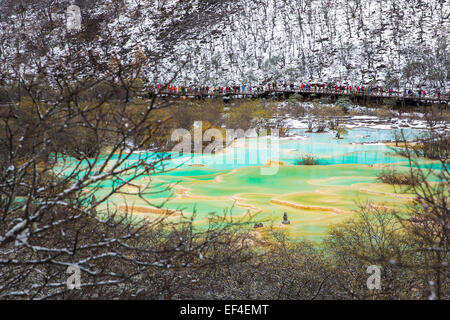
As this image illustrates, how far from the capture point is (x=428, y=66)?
4550 centimetres

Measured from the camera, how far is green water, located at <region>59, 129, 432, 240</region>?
468 inches

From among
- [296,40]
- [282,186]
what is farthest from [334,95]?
[282,186]

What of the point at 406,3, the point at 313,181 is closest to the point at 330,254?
the point at 313,181

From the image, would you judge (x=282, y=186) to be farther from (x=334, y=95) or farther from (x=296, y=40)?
(x=296, y=40)

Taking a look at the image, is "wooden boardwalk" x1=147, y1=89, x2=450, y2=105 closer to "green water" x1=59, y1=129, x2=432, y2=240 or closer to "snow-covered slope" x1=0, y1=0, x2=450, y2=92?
"snow-covered slope" x1=0, y1=0, x2=450, y2=92

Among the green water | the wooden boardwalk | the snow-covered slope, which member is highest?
the snow-covered slope

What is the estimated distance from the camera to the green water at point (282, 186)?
11.9 m

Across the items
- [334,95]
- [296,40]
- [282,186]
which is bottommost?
[282,186]

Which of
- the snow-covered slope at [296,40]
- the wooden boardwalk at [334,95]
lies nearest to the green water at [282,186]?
the wooden boardwalk at [334,95]

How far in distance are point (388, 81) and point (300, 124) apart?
2149 centimetres

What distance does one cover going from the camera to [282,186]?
15.4m

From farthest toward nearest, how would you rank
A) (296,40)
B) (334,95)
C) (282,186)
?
(296,40)
(334,95)
(282,186)

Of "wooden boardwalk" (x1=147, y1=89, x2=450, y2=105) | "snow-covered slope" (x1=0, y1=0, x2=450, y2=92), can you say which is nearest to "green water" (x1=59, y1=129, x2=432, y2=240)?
"wooden boardwalk" (x1=147, y1=89, x2=450, y2=105)

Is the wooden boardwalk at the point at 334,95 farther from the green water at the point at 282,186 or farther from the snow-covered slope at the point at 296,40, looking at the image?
the green water at the point at 282,186
